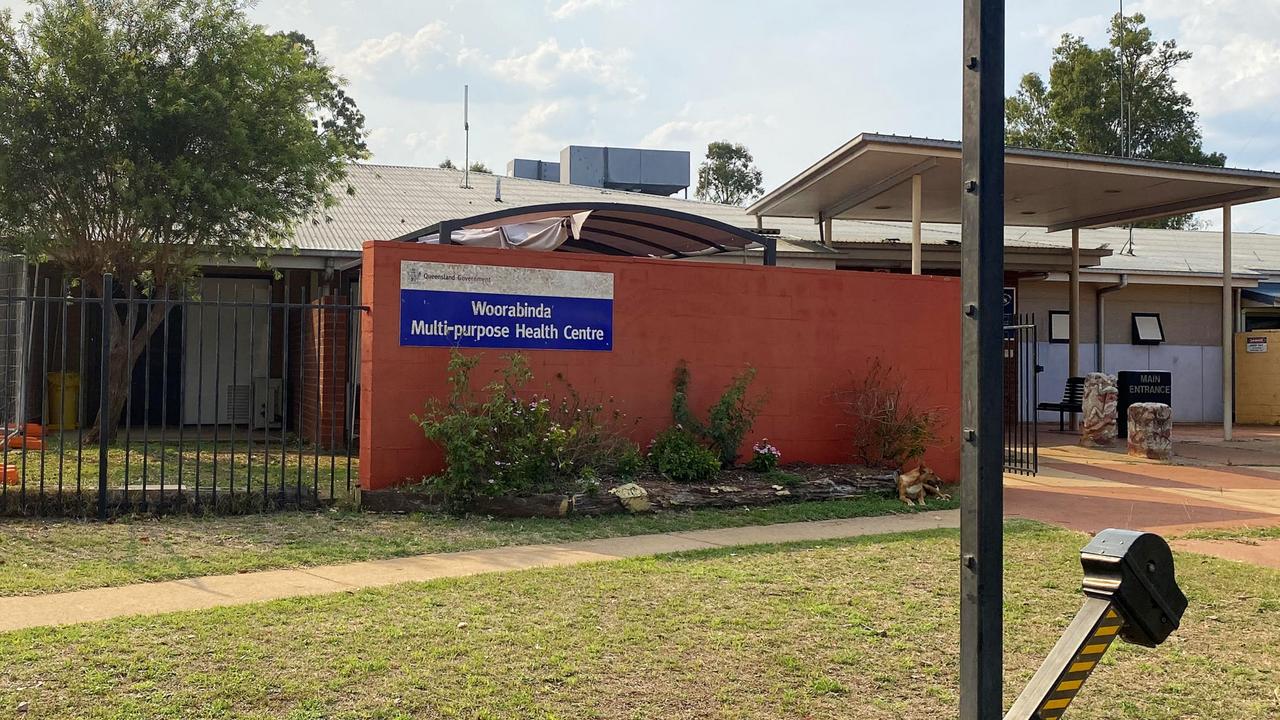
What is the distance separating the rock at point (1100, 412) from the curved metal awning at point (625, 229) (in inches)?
260

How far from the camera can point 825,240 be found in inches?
728

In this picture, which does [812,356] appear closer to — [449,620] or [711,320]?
[711,320]

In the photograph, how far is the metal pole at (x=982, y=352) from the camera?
9.84ft

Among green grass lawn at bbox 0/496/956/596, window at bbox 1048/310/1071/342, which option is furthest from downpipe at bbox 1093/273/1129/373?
green grass lawn at bbox 0/496/956/596

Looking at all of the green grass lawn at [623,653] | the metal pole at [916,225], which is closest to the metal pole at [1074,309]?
the metal pole at [916,225]

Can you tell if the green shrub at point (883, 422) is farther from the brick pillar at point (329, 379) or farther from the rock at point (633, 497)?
the brick pillar at point (329, 379)

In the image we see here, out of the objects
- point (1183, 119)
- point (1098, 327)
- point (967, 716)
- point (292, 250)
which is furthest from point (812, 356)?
point (1183, 119)

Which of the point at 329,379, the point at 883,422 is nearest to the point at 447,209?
the point at 329,379

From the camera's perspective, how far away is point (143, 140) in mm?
12969

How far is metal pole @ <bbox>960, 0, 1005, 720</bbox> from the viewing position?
9.84 ft

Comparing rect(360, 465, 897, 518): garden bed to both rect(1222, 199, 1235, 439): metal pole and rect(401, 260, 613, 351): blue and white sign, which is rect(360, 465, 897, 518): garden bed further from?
rect(1222, 199, 1235, 439): metal pole

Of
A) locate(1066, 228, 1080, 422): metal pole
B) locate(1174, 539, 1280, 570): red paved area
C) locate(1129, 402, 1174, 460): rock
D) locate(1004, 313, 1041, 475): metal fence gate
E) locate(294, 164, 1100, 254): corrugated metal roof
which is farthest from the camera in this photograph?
locate(1066, 228, 1080, 422): metal pole

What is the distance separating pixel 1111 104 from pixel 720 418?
37928mm

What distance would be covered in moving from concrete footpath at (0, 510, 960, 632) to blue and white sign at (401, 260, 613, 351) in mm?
2527
